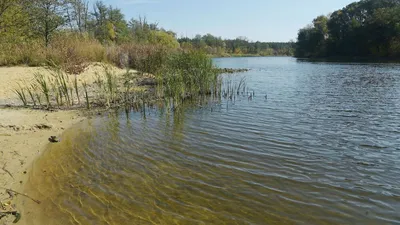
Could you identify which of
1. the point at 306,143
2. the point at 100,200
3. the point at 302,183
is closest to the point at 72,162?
the point at 100,200

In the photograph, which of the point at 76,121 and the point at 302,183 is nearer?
the point at 302,183

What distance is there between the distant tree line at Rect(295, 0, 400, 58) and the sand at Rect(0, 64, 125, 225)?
61999 mm

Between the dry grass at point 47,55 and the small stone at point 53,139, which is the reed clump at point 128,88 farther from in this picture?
the small stone at point 53,139

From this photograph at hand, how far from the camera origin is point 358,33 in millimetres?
68625

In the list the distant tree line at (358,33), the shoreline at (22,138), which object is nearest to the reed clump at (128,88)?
the shoreline at (22,138)

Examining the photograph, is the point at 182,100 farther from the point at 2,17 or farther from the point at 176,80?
the point at 2,17

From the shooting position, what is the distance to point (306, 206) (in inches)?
169

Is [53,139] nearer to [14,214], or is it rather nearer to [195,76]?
[14,214]

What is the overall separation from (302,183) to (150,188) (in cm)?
258

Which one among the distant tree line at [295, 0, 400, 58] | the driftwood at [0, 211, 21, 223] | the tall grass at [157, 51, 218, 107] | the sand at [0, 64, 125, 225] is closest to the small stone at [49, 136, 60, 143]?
the sand at [0, 64, 125, 225]

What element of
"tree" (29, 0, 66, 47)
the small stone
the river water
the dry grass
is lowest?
the river water

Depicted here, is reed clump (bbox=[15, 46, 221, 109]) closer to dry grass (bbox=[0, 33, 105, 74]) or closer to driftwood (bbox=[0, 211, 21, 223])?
dry grass (bbox=[0, 33, 105, 74])

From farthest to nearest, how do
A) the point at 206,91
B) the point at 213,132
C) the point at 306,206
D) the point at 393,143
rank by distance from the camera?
1. the point at 206,91
2. the point at 213,132
3. the point at 393,143
4. the point at 306,206

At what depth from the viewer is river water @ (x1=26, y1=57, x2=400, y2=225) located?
414 centimetres
